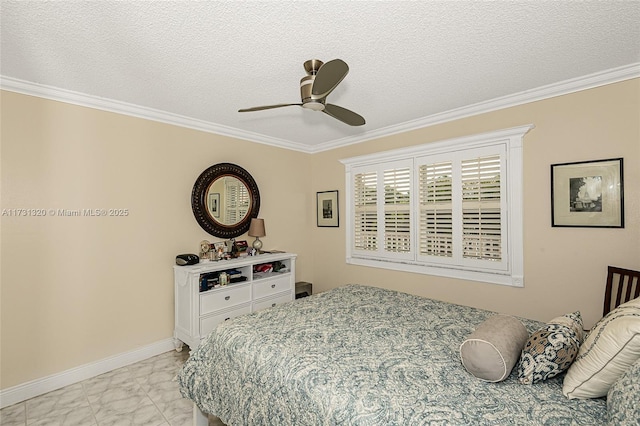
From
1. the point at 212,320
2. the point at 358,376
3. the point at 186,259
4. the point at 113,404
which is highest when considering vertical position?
the point at 186,259

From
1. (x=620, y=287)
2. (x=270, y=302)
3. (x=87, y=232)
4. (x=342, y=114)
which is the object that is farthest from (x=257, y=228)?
(x=620, y=287)

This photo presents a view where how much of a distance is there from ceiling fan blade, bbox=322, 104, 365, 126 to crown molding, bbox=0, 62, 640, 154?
1442 millimetres

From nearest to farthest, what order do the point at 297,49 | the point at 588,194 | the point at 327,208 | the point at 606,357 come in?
the point at 606,357 → the point at 297,49 → the point at 588,194 → the point at 327,208

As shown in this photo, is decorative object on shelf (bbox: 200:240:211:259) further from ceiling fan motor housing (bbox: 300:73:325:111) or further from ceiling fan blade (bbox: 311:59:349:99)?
ceiling fan blade (bbox: 311:59:349:99)

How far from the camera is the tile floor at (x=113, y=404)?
85.7 inches

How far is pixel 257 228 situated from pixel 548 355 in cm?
317

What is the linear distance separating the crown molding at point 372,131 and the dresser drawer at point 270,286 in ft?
6.28

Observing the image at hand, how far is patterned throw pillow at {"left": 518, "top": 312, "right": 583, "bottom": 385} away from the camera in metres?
1.33

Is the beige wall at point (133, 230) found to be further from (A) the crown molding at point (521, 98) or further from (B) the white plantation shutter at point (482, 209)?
(B) the white plantation shutter at point (482, 209)

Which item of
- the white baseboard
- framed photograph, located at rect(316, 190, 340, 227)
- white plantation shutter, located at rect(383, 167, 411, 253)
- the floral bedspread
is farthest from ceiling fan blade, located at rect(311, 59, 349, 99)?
the white baseboard

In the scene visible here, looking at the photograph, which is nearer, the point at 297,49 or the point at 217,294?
the point at 297,49

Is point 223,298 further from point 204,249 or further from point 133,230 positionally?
point 133,230

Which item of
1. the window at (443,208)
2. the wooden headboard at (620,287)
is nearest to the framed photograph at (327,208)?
the window at (443,208)

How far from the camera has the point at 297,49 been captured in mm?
2025
